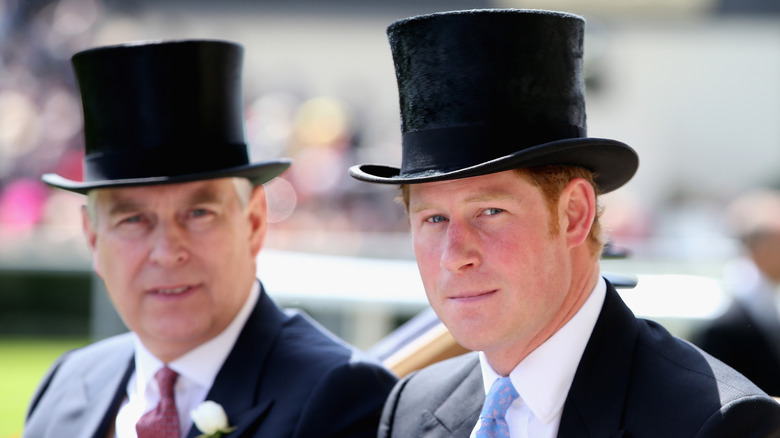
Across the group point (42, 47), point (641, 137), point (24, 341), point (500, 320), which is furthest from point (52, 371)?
point (641, 137)

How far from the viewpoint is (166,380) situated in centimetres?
327

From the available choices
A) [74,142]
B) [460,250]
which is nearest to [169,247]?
[460,250]

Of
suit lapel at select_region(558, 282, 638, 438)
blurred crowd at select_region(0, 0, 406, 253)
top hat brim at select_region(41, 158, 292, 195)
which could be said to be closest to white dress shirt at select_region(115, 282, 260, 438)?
→ top hat brim at select_region(41, 158, 292, 195)

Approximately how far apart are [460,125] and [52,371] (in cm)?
226

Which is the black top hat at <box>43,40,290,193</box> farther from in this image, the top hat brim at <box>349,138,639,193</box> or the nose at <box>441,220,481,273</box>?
the nose at <box>441,220,481,273</box>

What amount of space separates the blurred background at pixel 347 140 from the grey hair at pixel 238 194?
1.18 meters

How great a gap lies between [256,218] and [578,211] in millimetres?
1368

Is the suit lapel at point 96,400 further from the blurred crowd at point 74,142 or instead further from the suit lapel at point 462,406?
the blurred crowd at point 74,142

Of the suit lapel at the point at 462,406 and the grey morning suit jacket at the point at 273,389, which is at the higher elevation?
the suit lapel at the point at 462,406

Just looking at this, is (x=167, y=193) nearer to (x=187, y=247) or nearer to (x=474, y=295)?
(x=187, y=247)

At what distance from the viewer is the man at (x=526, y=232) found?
7.80ft

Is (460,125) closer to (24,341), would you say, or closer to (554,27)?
(554,27)

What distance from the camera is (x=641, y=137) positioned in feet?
68.1

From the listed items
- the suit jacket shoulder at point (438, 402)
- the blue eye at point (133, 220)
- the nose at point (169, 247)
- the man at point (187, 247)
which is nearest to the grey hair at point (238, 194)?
the man at point (187, 247)
